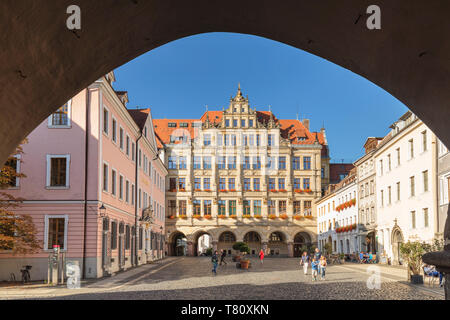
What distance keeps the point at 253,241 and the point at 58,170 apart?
1992 inches

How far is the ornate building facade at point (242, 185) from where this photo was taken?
2805 inches

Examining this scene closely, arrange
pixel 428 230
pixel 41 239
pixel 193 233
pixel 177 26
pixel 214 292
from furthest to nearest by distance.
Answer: pixel 193 233 < pixel 428 230 < pixel 41 239 < pixel 214 292 < pixel 177 26

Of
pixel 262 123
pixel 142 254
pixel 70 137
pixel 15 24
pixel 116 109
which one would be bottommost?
pixel 142 254

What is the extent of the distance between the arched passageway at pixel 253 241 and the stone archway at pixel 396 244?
33709 mm

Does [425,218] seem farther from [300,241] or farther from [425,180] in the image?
[300,241]

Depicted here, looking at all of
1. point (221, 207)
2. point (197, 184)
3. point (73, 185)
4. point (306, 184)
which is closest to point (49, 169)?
point (73, 185)

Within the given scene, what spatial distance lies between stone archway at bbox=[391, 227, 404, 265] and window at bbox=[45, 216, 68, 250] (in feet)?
84.5

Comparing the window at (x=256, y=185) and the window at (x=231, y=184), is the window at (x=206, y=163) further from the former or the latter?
the window at (x=256, y=185)

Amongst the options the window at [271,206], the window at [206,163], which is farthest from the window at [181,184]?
the window at [271,206]

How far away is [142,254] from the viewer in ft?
137

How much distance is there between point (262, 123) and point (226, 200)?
1279 cm

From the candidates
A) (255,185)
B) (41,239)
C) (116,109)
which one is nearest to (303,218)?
(255,185)

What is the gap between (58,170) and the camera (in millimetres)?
26125
